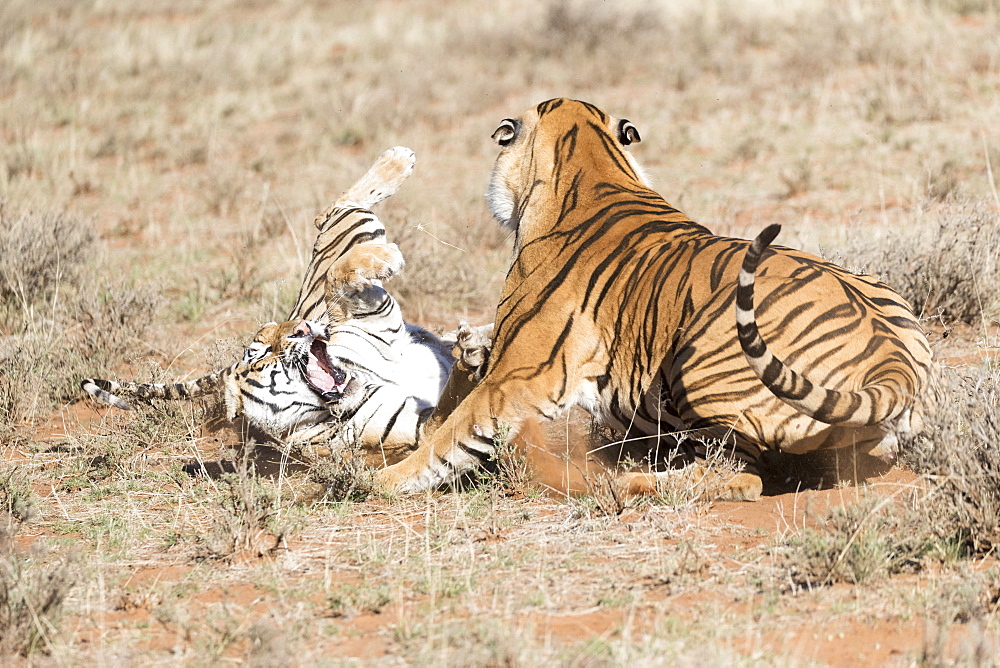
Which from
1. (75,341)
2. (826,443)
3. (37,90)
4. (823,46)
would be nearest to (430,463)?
(826,443)

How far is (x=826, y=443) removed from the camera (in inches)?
153

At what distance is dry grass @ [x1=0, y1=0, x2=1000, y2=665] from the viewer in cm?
324

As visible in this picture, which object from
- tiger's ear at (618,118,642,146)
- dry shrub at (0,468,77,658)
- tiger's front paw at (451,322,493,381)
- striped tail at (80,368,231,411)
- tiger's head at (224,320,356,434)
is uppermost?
tiger's ear at (618,118,642,146)

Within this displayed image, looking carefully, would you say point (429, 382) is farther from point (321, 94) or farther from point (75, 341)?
point (321, 94)

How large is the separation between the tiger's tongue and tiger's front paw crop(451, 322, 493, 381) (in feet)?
2.76

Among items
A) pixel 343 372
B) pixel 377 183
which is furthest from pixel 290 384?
pixel 377 183

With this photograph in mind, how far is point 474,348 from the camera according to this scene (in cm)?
448

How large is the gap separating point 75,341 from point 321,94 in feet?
28.1

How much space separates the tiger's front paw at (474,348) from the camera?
14.7ft

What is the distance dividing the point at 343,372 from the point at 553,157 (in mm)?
1430

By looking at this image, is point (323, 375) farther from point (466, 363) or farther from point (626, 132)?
point (626, 132)

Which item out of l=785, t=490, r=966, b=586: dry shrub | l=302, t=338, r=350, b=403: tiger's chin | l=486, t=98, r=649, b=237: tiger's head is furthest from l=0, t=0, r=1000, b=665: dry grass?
l=486, t=98, r=649, b=237: tiger's head

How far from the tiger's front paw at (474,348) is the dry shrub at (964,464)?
5.55ft

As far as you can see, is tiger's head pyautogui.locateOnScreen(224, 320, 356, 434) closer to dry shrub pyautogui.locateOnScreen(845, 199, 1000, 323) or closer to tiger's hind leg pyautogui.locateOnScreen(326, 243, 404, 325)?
tiger's hind leg pyautogui.locateOnScreen(326, 243, 404, 325)
